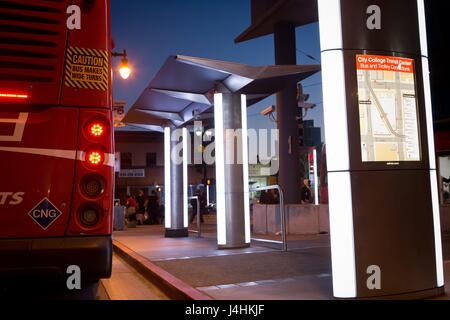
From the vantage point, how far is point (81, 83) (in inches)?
182

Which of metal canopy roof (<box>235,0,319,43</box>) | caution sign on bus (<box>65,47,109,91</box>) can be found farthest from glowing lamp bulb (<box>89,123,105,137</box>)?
metal canopy roof (<box>235,0,319,43</box>)

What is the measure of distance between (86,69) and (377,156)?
3065mm

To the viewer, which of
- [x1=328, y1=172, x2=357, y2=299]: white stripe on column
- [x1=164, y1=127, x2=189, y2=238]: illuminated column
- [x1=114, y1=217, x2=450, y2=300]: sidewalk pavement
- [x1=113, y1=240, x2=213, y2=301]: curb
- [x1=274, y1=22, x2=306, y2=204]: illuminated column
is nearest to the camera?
[x1=328, y1=172, x2=357, y2=299]: white stripe on column

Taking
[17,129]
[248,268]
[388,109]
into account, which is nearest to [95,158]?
[17,129]

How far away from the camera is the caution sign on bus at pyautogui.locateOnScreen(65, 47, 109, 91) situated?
4625mm

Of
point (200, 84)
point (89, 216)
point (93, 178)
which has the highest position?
point (200, 84)

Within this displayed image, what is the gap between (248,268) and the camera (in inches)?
324

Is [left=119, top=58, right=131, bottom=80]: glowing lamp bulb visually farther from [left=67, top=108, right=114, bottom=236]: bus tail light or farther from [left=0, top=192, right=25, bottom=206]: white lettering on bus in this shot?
[left=0, top=192, right=25, bottom=206]: white lettering on bus

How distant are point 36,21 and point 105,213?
1.84 m

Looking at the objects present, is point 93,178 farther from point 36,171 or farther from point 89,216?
point 36,171

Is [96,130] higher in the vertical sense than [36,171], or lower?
higher

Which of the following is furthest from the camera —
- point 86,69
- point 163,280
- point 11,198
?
point 163,280

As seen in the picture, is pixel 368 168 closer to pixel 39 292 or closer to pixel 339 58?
pixel 339 58

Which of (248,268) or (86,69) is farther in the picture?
(248,268)
